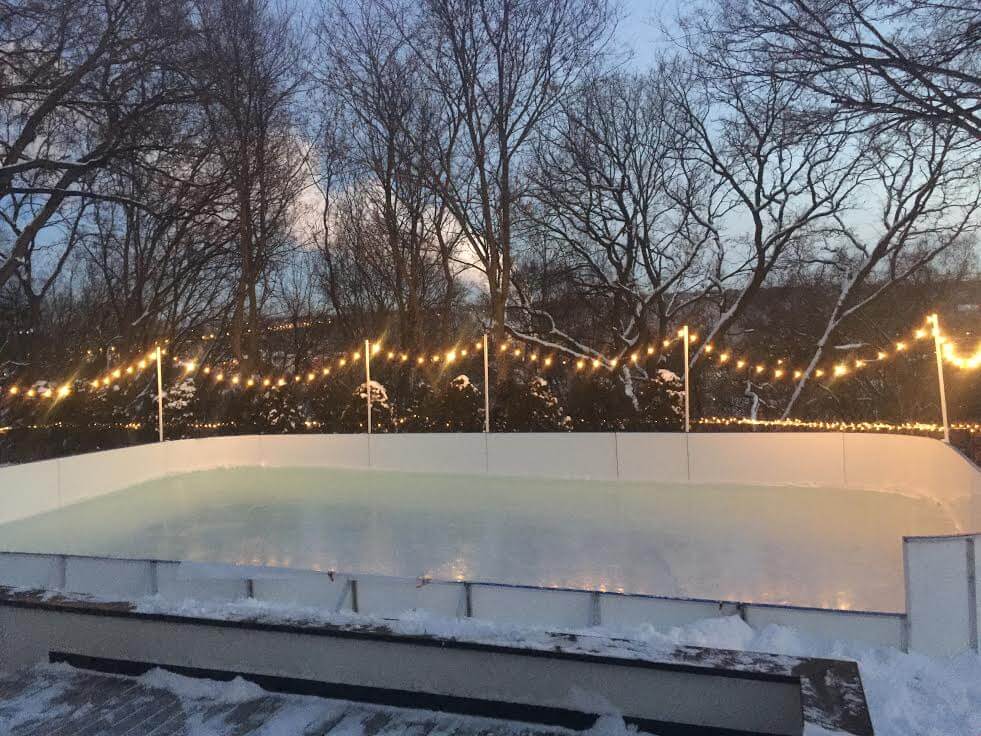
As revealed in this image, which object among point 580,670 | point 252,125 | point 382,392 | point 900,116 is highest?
point 252,125

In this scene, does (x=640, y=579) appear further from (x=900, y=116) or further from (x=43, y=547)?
(x=900, y=116)

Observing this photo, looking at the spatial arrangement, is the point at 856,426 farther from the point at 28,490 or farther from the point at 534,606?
the point at 28,490

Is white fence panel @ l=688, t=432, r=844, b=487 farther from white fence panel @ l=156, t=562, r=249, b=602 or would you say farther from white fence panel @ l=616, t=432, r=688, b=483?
white fence panel @ l=156, t=562, r=249, b=602

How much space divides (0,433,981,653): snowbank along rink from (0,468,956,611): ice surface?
0.11 ft

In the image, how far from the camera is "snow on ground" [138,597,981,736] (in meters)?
2.40

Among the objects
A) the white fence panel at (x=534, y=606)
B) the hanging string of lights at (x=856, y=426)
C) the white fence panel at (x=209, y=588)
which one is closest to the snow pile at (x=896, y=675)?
the white fence panel at (x=534, y=606)

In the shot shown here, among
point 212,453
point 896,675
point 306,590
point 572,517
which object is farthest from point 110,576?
point 212,453

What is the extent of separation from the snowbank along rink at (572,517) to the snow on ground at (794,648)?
0.14m

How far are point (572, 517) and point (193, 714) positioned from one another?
6592 millimetres

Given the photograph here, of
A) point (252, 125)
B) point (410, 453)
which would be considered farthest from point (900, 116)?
point (252, 125)

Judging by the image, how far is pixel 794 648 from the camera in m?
3.88

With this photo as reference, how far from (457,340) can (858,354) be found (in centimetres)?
1151

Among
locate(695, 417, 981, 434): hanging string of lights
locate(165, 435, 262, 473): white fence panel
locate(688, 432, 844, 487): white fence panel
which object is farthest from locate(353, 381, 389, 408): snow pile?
locate(688, 432, 844, 487): white fence panel

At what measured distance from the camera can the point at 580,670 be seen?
2.22m
